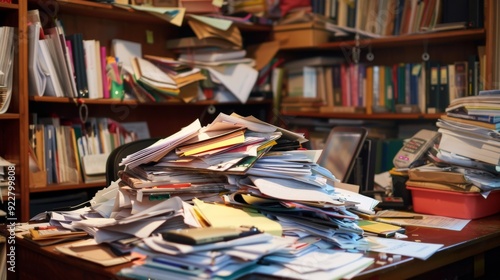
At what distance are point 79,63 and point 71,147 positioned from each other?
1.36ft

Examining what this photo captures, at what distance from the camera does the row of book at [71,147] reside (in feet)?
10.2

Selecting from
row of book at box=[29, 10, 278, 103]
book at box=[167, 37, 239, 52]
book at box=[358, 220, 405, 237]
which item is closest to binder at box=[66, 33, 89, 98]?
row of book at box=[29, 10, 278, 103]

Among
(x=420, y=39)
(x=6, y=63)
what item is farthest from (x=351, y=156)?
(x=6, y=63)

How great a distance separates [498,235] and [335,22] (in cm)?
213

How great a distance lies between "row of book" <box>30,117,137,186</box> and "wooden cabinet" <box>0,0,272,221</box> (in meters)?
0.06

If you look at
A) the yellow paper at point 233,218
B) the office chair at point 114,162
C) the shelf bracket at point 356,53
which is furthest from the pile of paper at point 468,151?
the shelf bracket at point 356,53

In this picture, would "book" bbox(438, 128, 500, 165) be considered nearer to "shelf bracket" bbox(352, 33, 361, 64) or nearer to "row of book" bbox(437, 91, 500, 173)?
"row of book" bbox(437, 91, 500, 173)

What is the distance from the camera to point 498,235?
7.10 ft

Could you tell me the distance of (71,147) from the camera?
3.24m

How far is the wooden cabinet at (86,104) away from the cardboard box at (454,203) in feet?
3.55

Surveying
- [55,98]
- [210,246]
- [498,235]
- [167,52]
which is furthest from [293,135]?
[167,52]

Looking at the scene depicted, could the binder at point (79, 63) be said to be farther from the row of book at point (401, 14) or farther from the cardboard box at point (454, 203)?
the cardboard box at point (454, 203)

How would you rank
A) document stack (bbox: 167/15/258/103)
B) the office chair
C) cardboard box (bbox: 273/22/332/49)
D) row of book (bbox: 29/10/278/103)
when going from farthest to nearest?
cardboard box (bbox: 273/22/332/49), document stack (bbox: 167/15/258/103), row of book (bbox: 29/10/278/103), the office chair

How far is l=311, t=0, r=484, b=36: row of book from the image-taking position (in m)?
3.39
